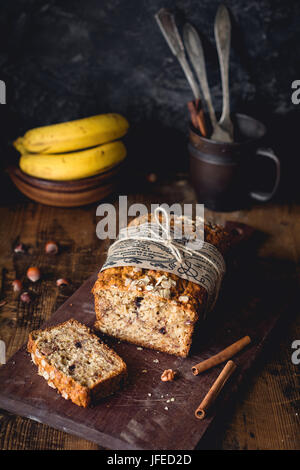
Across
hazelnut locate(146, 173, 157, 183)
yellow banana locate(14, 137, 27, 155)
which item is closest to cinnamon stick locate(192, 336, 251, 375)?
→ hazelnut locate(146, 173, 157, 183)

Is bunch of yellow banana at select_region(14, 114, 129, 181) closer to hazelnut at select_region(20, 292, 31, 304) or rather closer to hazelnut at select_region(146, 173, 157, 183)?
hazelnut at select_region(146, 173, 157, 183)

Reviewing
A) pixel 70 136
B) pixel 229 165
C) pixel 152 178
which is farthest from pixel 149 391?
pixel 152 178

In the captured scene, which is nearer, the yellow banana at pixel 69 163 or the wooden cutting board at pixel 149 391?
the wooden cutting board at pixel 149 391

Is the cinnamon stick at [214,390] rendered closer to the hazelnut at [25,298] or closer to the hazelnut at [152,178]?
the hazelnut at [25,298]

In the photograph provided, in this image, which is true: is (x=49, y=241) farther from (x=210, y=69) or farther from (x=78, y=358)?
(x=210, y=69)

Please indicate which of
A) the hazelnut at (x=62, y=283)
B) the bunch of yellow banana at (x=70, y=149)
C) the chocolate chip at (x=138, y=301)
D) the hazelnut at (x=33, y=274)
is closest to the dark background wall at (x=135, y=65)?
the bunch of yellow banana at (x=70, y=149)
